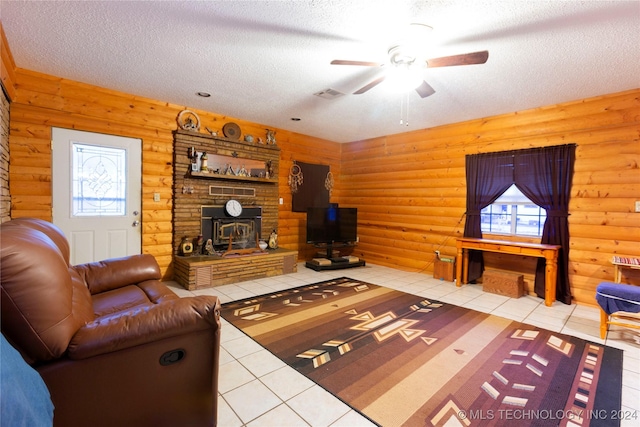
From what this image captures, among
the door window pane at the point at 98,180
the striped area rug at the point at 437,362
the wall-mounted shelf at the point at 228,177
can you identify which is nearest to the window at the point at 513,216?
the striped area rug at the point at 437,362

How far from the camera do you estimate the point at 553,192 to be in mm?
3854

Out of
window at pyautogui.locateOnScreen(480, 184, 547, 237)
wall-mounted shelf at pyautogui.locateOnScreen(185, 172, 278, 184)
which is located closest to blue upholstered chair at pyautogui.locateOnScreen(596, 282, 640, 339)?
window at pyautogui.locateOnScreen(480, 184, 547, 237)

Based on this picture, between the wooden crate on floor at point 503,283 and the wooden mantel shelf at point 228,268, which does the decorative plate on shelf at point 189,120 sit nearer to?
the wooden mantel shelf at point 228,268

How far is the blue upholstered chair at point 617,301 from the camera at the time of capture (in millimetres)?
2551

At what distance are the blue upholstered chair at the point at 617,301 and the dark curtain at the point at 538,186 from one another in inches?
42.4

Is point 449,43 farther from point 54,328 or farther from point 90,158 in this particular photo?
point 90,158

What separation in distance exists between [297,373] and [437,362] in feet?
3.61

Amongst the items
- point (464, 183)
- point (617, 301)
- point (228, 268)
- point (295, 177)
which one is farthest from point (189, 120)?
point (617, 301)

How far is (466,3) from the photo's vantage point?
204 cm

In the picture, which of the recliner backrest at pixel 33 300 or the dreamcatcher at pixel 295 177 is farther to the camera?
the dreamcatcher at pixel 295 177

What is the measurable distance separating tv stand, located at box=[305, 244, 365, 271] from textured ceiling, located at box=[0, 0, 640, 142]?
2.76m

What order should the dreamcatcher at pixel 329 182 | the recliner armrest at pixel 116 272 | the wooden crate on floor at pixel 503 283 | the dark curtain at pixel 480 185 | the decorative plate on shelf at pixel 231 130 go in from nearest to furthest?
1. the recliner armrest at pixel 116 272
2. the wooden crate on floor at pixel 503 283
3. the dark curtain at pixel 480 185
4. the decorative plate on shelf at pixel 231 130
5. the dreamcatcher at pixel 329 182

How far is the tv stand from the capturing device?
17.6 ft

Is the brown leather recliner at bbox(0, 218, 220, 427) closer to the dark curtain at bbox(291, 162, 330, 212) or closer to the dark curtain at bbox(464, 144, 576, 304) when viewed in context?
the dark curtain at bbox(464, 144, 576, 304)
